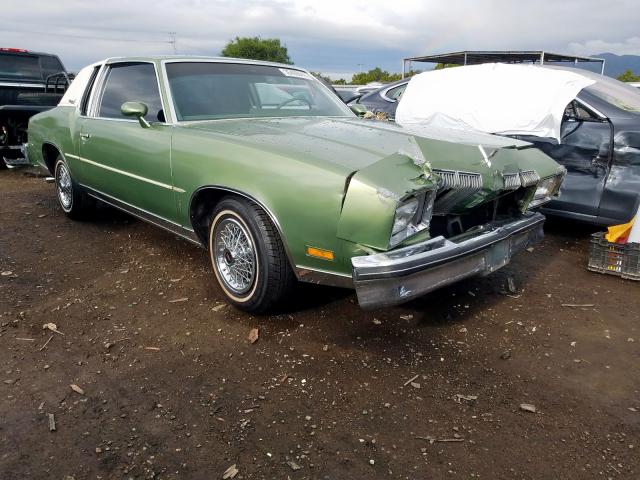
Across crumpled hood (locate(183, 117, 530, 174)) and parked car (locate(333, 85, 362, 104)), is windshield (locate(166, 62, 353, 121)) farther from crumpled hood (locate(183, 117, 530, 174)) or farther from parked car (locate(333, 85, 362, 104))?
parked car (locate(333, 85, 362, 104))

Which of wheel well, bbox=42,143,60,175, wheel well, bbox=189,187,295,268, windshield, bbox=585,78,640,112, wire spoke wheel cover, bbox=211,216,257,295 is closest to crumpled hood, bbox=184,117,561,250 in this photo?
wheel well, bbox=189,187,295,268

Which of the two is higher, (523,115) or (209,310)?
(523,115)

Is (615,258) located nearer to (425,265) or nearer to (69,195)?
(425,265)

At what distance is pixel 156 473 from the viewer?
1994 millimetres

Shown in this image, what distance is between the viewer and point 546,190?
11.8 feet

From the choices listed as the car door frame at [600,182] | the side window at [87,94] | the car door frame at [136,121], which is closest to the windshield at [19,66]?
the side window at [87,94]

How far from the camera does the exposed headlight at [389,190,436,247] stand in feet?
8.15

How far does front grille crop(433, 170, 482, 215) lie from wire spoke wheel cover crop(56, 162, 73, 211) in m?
3.86

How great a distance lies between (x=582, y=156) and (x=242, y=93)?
3055 mm

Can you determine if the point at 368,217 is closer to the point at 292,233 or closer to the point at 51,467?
the point at 292,233

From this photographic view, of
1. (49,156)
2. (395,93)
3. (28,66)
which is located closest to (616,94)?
(395,93)

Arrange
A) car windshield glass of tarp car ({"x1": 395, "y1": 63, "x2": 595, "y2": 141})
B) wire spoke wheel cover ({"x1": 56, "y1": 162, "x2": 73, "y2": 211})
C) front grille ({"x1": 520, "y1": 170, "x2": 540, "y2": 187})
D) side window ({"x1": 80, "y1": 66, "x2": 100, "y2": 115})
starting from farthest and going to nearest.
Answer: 1. wire spoke wheel cover ({"x1": 56, "y1": 162, "x2": 73, "y2": 211})
2. car windshield glass of tarp car ({"x1": 395, "y1": 63, "x2": 595, "y2": 141})
3. side window ({"x1": 80, "y1": 66, "x2": 100, "y2": 115})
4. front grille ({"x1": 520, "y1": 170, "x2": 540, "y2": 187})

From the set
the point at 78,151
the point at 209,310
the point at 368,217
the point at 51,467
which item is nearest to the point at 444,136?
the point at 368,217

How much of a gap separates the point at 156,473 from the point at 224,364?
Result: 31.5 inches
